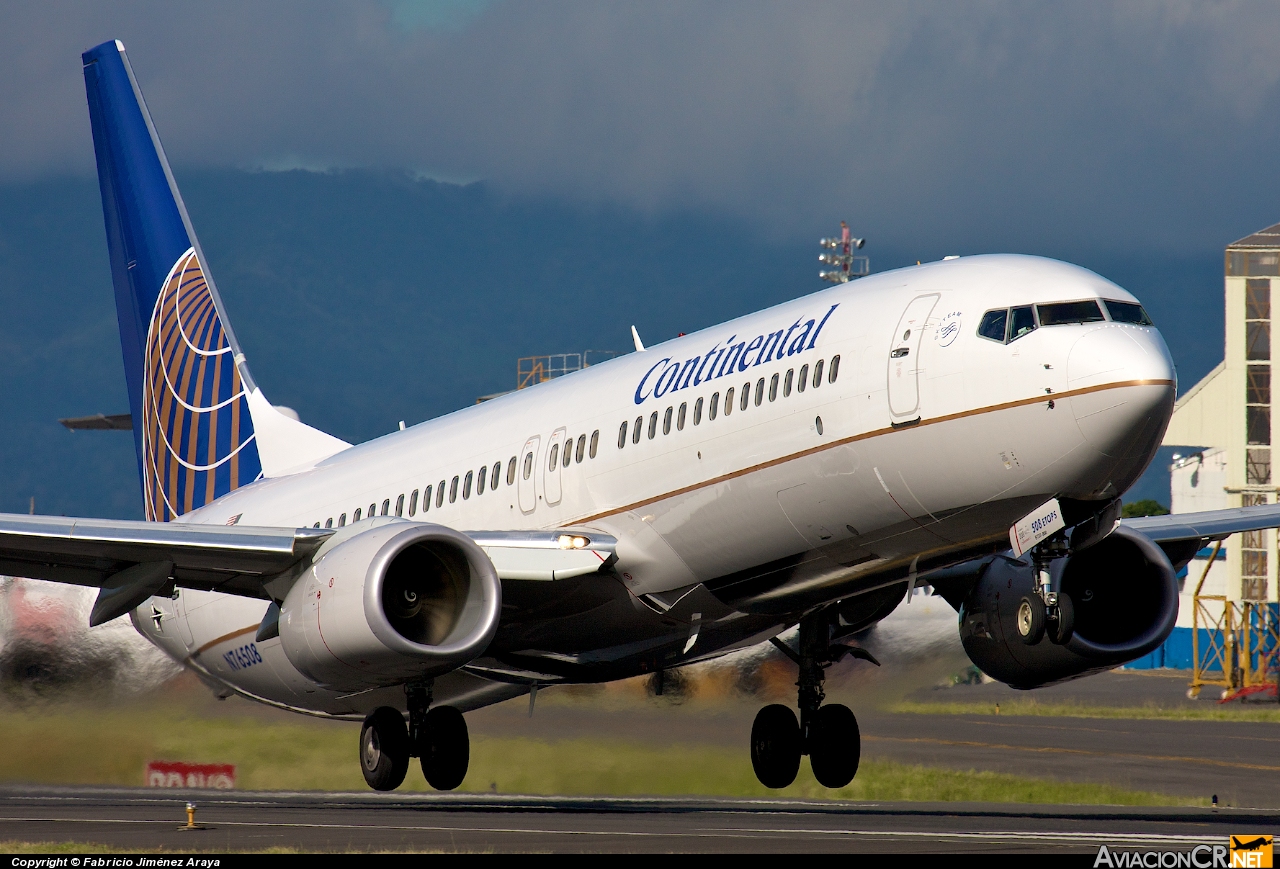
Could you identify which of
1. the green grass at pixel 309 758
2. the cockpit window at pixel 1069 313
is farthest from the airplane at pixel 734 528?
the green grass at pixel 309 758

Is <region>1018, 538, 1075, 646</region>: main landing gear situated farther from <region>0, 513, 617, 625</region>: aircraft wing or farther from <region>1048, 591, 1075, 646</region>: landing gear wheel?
<region>0, 513, 617, 625</region>: aircraft wing

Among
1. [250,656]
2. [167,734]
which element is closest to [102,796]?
[167,734]

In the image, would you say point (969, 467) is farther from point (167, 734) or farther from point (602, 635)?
point (167, 734)

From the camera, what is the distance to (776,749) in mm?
23609

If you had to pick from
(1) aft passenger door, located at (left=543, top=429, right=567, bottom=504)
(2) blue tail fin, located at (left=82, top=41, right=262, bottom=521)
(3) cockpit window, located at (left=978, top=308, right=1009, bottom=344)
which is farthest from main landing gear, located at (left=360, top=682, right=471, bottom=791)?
(3) cockpit window, located at (left=978, top=308, right=1009, bottom=344)

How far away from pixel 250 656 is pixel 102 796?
1166cm

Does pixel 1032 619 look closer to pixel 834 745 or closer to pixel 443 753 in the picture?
pixel 834 745

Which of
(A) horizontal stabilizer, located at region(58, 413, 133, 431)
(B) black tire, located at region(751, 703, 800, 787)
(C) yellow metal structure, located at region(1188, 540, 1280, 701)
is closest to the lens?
(B) black tire, located at region(751, 703, 800, 787)

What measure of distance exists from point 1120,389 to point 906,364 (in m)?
2.46

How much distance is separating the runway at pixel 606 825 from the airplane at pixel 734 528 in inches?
58.5

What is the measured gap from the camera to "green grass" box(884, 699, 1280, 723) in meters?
51.7

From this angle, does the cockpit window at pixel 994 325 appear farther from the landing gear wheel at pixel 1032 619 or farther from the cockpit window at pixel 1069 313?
the landing gear wheel at pixel 1032 619

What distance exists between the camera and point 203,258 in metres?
31.5

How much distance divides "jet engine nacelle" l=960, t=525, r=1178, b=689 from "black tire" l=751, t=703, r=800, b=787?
2.79m
